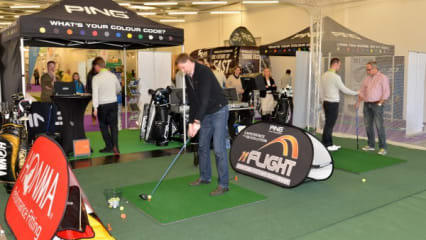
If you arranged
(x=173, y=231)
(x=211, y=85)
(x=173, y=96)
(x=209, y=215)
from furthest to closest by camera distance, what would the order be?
(x=173, y=96), (x=211, y=85), (x=209, y=215), (x=173, y=231)

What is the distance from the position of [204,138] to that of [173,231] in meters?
1.33

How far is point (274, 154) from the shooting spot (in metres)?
4.91

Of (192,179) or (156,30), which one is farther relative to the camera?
(156,30)

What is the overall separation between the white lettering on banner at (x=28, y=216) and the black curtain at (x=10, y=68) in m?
2.86

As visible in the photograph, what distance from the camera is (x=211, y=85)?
14.2ft

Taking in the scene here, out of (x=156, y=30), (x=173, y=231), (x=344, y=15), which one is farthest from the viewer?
(x=344, y=15)

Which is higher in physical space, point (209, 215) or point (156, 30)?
point (156, 30)

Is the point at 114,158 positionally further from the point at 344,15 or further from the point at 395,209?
the point at 344,15

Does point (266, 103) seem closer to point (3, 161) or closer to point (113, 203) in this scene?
point (113, 203)

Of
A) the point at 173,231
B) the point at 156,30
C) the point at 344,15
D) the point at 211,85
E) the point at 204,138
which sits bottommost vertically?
the point at 173,231

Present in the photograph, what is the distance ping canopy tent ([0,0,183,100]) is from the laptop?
2.15ft

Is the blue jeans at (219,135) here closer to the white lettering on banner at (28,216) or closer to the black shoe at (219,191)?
the black shoe at (219,191)

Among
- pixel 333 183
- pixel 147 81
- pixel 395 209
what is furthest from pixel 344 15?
pixel 395 209

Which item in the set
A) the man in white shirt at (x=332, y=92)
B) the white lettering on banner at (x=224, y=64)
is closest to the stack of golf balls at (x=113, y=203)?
the man in white shirt at (x=332, y=92)
